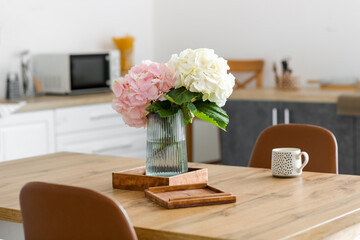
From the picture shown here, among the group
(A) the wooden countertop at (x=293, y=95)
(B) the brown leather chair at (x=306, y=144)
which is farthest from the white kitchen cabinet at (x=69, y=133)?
(B) the brown leather chair at (x=306, y=144)

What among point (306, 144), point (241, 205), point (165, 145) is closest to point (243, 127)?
point (306, 144)

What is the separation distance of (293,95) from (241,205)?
8.12 ft

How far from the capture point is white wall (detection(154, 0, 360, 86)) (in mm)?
4449

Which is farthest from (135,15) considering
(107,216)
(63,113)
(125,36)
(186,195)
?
(107,216)

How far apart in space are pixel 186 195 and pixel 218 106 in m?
0.26

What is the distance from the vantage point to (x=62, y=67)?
4238 millimetres

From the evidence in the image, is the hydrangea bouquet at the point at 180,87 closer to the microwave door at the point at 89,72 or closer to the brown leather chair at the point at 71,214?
the brown leather chair at the point at 71,214

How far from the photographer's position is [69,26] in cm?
472

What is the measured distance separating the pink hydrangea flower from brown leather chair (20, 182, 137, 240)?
451mm

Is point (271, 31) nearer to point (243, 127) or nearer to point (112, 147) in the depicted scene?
point (243, 127)

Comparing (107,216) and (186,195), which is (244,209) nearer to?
(186,195)

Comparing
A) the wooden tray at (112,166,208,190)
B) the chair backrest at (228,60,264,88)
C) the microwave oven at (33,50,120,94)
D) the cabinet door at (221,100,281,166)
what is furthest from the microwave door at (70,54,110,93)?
the wooden tray at (112,166,208,190)

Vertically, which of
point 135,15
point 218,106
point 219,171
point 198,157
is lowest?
point 198,157

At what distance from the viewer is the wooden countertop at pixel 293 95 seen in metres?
3.76
